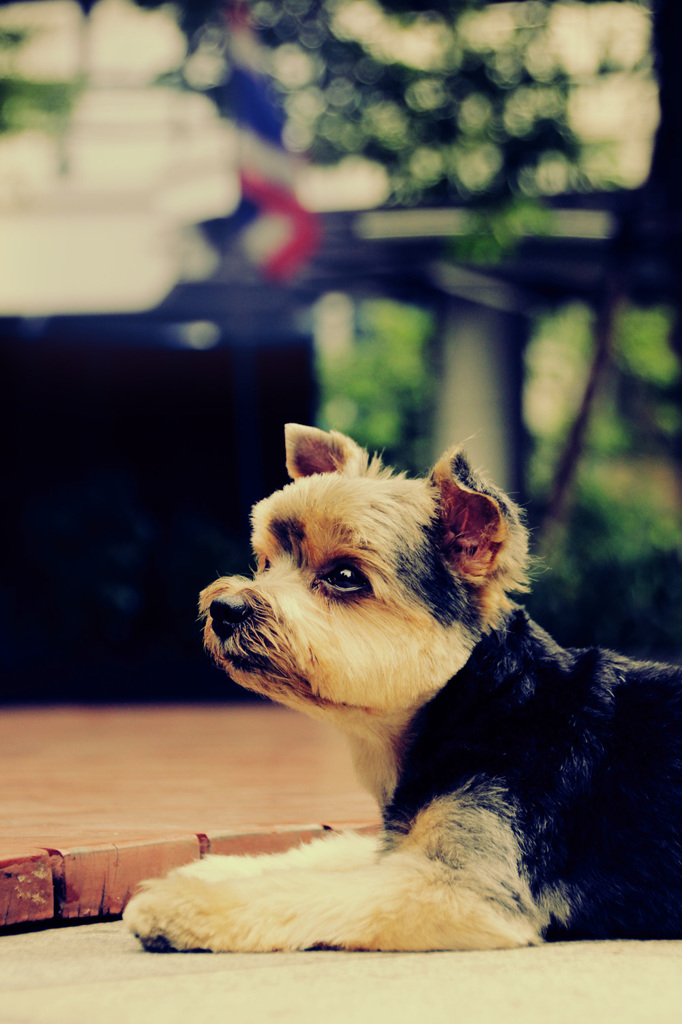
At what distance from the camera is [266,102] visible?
10742 mm

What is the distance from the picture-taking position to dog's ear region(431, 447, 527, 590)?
11.8ft

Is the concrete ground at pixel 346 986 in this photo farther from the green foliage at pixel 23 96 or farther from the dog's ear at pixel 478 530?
the green foliage at pixel 23 96

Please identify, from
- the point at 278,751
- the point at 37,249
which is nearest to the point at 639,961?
the point at 278,751

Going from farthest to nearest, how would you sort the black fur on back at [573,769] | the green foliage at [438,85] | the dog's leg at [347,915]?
the green foliage at [438,85], the black fur on back at [573,769], the dog's leg at [347,915]

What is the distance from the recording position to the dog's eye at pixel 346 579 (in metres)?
3.60

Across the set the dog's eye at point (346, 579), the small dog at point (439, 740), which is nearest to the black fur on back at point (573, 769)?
the small dog at point (439, 740)

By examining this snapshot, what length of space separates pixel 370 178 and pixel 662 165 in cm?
307

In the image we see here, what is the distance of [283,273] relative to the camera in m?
12.4

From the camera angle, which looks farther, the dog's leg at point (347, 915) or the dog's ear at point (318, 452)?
the dog's ear at point (318, 452)

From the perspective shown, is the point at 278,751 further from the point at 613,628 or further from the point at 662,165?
the point at 662,165

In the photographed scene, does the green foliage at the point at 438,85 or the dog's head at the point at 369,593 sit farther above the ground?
the green foliage at the point at 438,85

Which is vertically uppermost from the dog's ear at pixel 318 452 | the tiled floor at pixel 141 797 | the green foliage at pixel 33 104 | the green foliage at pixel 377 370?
the green foliage at pixel 33 104

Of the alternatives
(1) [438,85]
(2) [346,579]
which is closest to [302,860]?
(2) [346,579]

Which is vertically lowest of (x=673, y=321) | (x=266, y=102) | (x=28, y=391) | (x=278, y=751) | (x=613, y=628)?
(x=613, y=628)
